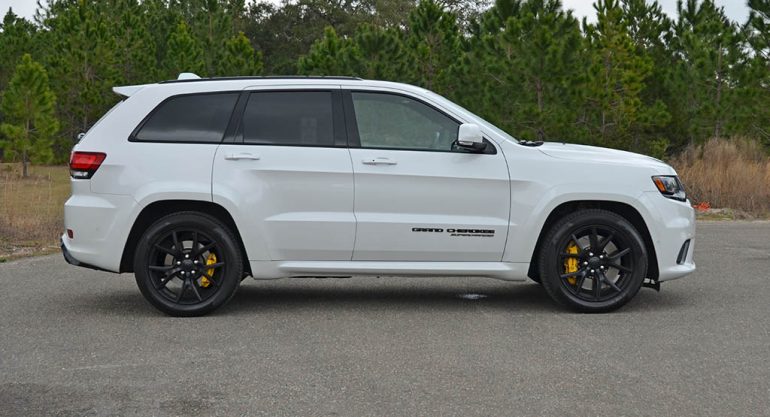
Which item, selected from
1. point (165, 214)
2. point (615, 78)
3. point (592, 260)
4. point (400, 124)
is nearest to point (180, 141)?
point (165, 214)

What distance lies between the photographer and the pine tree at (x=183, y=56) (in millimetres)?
41750

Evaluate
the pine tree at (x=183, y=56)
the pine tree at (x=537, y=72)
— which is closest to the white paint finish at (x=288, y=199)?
the pine tree at (x=537, y=72)

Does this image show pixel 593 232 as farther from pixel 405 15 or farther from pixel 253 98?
pixel 405 15

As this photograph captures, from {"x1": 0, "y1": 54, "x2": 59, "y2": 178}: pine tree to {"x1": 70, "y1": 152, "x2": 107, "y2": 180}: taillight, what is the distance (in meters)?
31.6

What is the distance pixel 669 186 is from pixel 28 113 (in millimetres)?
33914

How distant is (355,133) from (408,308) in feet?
4.94

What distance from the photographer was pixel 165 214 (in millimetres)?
8289

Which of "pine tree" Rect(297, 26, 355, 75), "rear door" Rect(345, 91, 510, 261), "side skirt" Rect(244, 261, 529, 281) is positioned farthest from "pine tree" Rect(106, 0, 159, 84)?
"rear door" Rect(345, 91, 510, 261)

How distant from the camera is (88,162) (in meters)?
8.16

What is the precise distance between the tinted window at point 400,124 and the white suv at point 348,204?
0.01 m

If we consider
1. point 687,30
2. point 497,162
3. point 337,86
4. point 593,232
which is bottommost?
point 593,232

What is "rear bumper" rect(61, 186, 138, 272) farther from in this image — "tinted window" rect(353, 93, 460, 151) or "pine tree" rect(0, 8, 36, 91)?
"pine tree" rect(0, 8, 36, 91)

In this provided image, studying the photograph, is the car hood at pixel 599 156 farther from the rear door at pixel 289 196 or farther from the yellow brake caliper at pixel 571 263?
the rear door at pixel 289 196

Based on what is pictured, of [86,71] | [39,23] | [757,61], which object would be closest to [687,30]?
[757,61]
